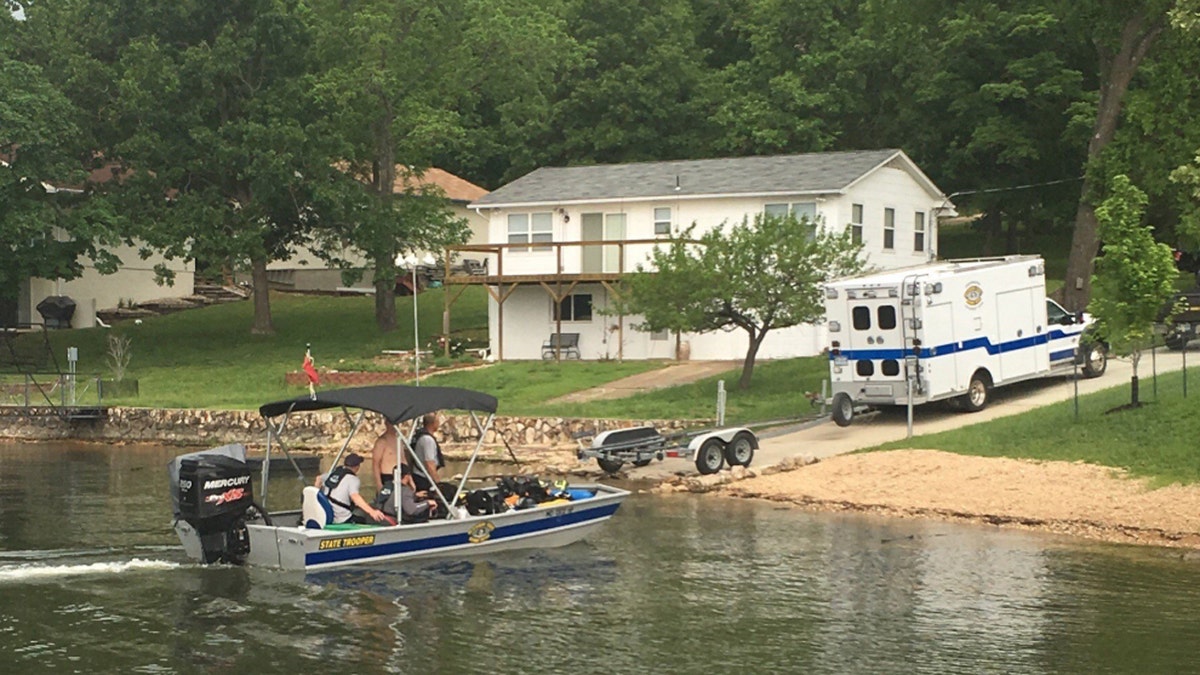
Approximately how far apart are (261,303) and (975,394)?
1266 inches

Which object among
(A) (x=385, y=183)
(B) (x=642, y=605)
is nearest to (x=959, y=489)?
(B) (x=642, y=605)

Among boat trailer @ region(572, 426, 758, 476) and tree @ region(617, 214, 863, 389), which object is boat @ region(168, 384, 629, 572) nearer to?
boat trailer @ region(572, 426, 758, 476)

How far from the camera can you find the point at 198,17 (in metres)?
57.5

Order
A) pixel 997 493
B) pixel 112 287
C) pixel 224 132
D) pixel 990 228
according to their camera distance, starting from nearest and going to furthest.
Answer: pixel 997 493 < pixel 224 132 < pixel 112 287 < pixel 990 228

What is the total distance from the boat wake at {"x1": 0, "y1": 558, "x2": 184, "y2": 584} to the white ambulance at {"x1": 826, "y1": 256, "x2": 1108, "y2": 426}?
16605 mm

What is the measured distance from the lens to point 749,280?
127 ft

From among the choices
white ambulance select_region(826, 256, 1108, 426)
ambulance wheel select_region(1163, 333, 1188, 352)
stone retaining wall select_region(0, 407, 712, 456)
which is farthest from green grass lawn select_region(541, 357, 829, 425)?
ambulance wheel select_region(1163, 333, 1188, 352)

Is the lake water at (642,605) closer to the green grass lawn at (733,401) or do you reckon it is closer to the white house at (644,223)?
the green grass lawn at (733,401)

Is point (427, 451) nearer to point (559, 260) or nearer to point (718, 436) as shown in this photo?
point (718, 436)

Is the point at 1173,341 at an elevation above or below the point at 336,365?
above

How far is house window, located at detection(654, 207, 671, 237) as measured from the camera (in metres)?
49.1

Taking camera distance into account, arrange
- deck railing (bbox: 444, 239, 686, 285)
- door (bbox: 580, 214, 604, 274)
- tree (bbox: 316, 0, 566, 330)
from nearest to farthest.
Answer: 1. deck railing (bbox: 444, 239, 686, 285)
2. door (bbox: 580, 214, 604, 274)
3. tree (bbox: 316, 0, 566, 330)

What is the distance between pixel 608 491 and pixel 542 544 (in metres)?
1.75

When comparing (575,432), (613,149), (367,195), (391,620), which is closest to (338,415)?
(575,432)
